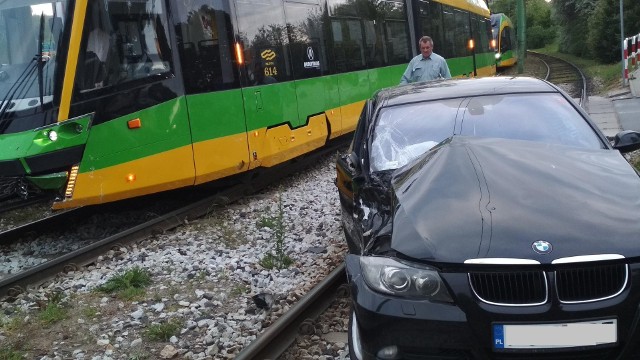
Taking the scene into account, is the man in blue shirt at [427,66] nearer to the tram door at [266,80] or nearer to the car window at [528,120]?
the tram door at [266,80]

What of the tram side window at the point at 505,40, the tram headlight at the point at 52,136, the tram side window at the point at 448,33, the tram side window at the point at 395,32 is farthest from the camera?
the tram side window at the point at 505,40

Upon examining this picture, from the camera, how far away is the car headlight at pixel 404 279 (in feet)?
9.29

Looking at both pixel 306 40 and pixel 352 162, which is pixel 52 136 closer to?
pixel 352 162

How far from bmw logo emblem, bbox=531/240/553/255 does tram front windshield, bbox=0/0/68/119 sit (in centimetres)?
549

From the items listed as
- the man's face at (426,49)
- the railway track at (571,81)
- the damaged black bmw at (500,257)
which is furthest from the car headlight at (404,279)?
the railway track at (571,81)

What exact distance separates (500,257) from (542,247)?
0.19 metres

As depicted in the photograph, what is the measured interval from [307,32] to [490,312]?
27.1 feet

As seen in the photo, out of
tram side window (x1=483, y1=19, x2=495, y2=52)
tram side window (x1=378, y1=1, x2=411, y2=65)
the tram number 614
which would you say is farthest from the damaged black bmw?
tram side window (x1=483, y1=19, x2=495, y2=52)

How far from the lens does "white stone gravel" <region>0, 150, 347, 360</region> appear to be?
14.7 feet

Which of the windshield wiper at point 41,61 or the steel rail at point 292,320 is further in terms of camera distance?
the windshield wiper at point 41,61

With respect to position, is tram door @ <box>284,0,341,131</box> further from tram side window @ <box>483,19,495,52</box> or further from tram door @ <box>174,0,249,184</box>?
tram side window @ <box>483,19,495,52</box>

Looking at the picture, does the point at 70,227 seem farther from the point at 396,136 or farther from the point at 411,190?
the point at 411,190

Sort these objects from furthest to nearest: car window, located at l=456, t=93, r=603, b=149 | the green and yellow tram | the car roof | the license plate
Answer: the green and yellow tram < the car roof < car window, located at l=456, t=93, r=603, b=149 < the license plate

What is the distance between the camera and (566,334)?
8.73 feet
